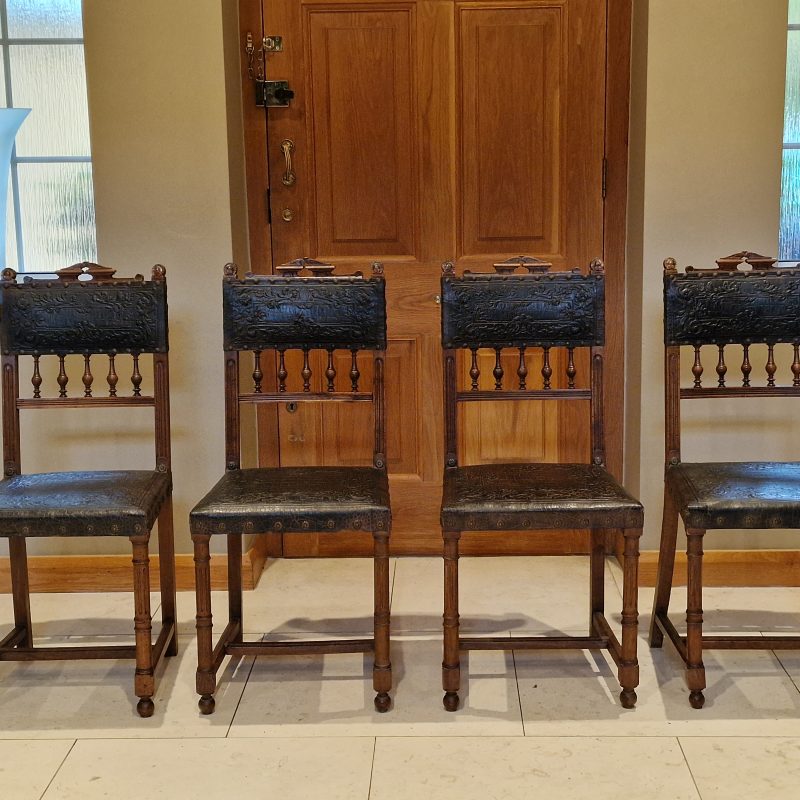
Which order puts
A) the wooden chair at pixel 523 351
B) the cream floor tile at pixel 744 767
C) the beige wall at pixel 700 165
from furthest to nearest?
1. the beige wall at pixel 700 165
2. the wooden chair at pixel 523 351
3. the cream floor tile at pixel 744 767

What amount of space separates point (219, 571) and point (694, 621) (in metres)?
1.48

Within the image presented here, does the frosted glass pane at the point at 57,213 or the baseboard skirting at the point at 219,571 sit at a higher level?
the frosted glass pane at the point at 57,213

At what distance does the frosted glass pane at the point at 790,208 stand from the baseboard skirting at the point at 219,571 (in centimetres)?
94

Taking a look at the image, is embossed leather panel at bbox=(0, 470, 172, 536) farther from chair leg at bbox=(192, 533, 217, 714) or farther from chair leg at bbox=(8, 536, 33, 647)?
chair leg at bbox=(8, 536, 33, 647)

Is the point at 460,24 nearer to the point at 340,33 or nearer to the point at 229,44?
the point at 340,33

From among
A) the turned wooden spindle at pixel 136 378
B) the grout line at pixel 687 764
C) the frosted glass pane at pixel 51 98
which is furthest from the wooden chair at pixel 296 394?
the frosted glass pane at pixel 51 98

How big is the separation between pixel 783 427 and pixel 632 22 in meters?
1.32

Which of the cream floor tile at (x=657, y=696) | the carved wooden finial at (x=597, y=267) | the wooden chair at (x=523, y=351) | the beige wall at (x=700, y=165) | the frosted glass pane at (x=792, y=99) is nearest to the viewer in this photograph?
the cream floor tile at (x=657, y=696)

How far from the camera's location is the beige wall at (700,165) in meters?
2.94

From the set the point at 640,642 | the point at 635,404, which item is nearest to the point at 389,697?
the point at 640,642

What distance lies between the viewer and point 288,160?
3.26 meters

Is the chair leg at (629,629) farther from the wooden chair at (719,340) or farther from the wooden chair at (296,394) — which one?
the wooden chair at (296,394)

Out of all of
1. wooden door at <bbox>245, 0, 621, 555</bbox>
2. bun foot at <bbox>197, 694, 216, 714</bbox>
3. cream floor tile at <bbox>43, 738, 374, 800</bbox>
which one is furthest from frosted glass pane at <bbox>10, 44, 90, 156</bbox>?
cream floor tile at <bbox>43, 738, 374, 800</bbox>

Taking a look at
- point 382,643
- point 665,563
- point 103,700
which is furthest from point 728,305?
point 103,700
